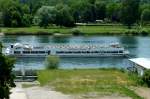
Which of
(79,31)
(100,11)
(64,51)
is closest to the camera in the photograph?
(64,51)

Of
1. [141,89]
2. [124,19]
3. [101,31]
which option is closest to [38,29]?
[101,31]

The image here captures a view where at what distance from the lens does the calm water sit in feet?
187

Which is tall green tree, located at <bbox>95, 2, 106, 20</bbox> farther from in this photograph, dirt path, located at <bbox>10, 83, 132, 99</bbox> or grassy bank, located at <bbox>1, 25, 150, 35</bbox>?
dirt path, located at <bbox>10, 83, 132, 99</bbox>

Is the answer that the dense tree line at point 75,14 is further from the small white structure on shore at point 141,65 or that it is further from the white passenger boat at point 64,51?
the small white structure on shore at point 141,65

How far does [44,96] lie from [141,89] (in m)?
6.59

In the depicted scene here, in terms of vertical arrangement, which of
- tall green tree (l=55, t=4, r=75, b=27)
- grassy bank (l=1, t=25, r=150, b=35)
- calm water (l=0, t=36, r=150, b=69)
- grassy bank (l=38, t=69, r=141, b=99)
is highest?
tall green tree (l=55, t=4, r=75, b=27)

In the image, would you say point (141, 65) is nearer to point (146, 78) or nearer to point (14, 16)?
point (146, 78)

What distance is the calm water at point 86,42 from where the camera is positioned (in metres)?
56.9

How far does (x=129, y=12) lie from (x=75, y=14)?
1112cm

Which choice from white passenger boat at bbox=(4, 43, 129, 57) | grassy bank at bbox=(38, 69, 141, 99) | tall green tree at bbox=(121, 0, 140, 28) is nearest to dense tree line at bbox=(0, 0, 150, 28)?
tall green tree at bbox=(121, 0, 140, 28)

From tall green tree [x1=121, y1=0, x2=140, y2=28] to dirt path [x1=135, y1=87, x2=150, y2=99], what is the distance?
2649 inches

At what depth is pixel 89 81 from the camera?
37.1m

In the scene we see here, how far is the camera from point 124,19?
102m

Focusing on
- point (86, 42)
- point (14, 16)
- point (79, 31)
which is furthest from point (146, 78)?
point (14, 16)
